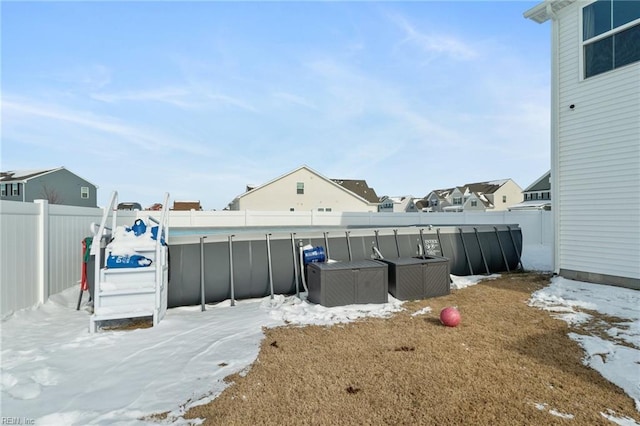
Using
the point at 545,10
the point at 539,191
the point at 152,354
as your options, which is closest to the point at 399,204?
the point at 539,191

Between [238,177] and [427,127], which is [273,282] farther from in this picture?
[238,177]

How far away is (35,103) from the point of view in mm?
8891

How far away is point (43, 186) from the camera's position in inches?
1152

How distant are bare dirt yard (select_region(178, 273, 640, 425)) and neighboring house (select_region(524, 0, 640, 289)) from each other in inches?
132

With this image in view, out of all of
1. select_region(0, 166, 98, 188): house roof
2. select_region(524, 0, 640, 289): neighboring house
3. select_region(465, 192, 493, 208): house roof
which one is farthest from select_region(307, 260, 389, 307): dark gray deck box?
select_region(465, 192, 493, 208): house roof

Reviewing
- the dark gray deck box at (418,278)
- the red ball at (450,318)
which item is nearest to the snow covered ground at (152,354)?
the dark gray deck box at (418,278)

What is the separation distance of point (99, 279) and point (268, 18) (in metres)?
7.45

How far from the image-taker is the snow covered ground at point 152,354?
2.35 metres

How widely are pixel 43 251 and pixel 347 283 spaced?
4651mm

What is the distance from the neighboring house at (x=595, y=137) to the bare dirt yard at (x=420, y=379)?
334 cm

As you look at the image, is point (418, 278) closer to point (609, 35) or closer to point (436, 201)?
point (609, 35)

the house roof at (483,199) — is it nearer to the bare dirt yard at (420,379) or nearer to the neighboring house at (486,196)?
the neighboring house at (486,196)

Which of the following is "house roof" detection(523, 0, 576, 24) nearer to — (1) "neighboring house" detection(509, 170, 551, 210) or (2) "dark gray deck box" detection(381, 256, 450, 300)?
(2) "dark gray deck box" detection(381, 256, 450, 300)

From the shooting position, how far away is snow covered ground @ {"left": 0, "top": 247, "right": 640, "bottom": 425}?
7.72 feet
